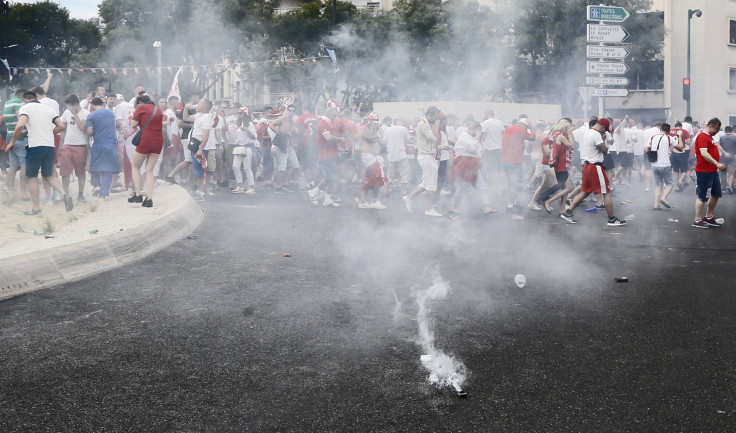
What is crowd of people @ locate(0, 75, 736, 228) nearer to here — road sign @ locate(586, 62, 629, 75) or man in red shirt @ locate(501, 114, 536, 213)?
man in red shirt @ locate(501, 114, 536, 213)

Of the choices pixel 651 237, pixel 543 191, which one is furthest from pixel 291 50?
pixel 651 237

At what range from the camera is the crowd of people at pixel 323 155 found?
10.4 m

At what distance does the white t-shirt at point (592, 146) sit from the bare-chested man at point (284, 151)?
584cm

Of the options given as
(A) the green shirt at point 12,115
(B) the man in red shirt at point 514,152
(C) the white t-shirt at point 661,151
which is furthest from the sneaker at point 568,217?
(A) the green shirt at point 12,115

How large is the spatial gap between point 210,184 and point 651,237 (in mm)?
8204

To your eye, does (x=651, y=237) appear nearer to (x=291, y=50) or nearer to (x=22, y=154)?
(x=22, y=154)

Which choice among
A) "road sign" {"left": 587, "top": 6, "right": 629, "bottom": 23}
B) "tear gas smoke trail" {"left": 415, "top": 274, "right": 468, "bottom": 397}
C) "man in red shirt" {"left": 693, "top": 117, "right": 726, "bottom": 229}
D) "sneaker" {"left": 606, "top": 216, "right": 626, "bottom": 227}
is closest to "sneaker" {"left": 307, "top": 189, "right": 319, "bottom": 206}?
"sneaker" {"left": 606, "top": 216, "right": 626, "bottom": 227}

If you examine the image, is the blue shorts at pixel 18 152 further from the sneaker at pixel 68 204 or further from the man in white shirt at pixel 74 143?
the sneaker at pixel 68 204

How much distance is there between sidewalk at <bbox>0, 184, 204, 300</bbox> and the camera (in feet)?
20.4

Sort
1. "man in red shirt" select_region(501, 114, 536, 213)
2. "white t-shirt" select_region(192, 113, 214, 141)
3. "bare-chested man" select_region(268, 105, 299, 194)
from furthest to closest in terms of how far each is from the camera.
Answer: "bare-chested man" select_region(268, 105, 299, 194), "white t-shirt" select_region(192, 113, 214, 141), "man in red shirt" select_region(501, 114, 536, 213)

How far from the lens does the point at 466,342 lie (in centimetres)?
471

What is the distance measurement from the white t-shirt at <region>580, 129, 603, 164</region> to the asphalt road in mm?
3186

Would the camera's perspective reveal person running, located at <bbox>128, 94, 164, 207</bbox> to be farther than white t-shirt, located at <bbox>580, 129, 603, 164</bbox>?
No

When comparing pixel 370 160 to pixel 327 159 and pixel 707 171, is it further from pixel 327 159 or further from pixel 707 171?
pixel 707 171
